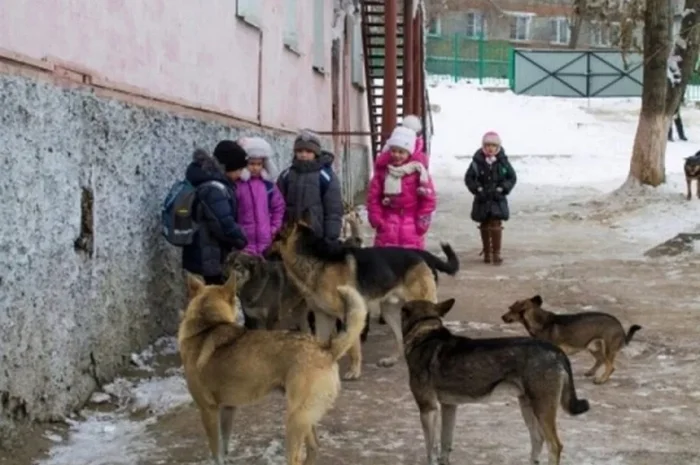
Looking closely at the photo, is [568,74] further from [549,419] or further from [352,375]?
[549,419]

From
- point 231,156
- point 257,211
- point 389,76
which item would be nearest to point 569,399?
point 257,211

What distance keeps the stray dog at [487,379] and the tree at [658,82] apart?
16014 millimetres

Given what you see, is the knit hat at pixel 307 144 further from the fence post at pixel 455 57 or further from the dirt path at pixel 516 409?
the fence post at pixel 455 57

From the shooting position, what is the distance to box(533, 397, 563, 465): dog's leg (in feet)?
17.3

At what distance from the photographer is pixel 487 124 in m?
40.0

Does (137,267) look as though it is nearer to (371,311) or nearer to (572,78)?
(371,311)

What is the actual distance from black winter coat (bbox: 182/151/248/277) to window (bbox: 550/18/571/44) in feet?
216

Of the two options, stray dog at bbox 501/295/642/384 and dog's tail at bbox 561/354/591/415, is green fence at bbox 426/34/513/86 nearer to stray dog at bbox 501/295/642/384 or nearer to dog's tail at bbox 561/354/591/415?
stray dog at bbox 501/295/642/384

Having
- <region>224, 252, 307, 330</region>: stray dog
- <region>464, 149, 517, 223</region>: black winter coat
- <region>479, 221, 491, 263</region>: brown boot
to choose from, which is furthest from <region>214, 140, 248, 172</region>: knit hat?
<region>479, 221, 491, 263</region>: brown boot

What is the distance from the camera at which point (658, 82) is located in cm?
2108

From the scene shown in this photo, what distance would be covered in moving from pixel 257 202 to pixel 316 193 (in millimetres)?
678

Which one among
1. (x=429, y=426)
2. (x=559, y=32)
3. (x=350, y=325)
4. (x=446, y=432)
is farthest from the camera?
(x=559, y=32)

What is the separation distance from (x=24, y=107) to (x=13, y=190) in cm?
45

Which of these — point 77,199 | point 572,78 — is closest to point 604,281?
point 77,199
